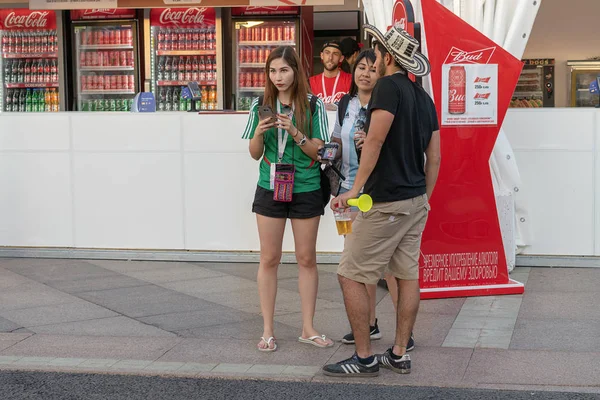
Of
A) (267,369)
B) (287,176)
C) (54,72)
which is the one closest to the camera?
(267,369)

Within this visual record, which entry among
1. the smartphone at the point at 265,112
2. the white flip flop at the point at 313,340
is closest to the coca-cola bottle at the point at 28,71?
the smartphone at the point at 265,112

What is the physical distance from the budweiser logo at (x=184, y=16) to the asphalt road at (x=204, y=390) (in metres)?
7.88

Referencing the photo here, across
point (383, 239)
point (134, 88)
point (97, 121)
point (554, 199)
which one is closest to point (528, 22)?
point (554, 199)

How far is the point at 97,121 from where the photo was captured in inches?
333

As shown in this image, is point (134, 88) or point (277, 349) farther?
point (134, 88)

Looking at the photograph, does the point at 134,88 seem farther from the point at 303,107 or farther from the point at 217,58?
the point at 303,107

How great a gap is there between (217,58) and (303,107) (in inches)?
270

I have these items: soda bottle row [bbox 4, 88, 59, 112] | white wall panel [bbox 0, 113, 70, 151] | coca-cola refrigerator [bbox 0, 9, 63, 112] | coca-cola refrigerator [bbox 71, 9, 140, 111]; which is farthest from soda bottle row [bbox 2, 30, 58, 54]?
white wall panel [bbox 0, 113, 70, 151]

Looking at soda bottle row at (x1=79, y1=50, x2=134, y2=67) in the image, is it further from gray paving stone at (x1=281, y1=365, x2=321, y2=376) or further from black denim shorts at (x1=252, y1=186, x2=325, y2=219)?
gray paving stone at (x1=281, y1=365, x2=321, y2=376)

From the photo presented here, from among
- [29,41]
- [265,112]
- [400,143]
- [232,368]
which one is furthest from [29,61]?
Answer: [400,143]

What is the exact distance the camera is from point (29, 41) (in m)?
12.9

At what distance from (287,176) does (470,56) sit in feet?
Result: 6.51

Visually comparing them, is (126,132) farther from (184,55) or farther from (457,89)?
(184,55)

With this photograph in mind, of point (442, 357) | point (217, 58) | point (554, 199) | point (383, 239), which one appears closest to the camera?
point (383, 239)
